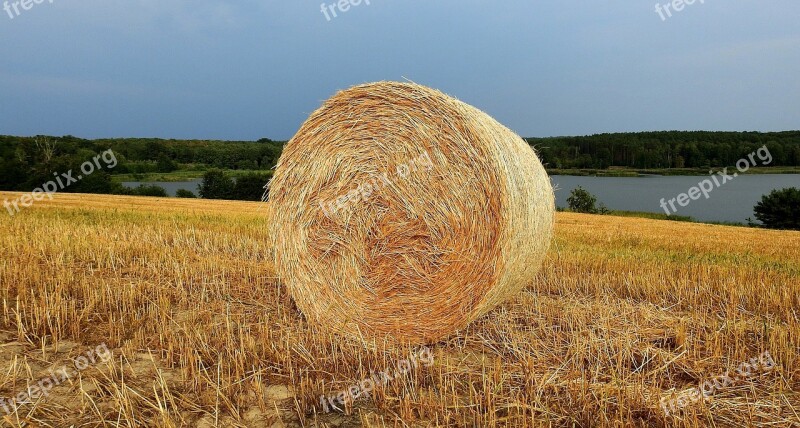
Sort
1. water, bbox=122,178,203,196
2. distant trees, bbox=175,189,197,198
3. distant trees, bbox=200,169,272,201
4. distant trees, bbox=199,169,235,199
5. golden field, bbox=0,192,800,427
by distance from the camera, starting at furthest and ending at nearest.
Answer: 1. distant trees, bbox=199,169,235,199
2. water, bbox=122,178,203,196
3. distant trees, bbox=200,169,272,201
4. distant trees, bbox=175,189,197,198
5. golden field, bbox=0,192,800,427

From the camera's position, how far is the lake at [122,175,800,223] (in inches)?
1311

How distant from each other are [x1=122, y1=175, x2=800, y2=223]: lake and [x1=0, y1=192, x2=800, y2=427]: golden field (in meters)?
23.1

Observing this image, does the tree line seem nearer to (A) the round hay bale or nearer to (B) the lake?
(B) the lake

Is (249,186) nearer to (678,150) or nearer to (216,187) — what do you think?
(216,187)

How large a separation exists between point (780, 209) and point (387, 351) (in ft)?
110

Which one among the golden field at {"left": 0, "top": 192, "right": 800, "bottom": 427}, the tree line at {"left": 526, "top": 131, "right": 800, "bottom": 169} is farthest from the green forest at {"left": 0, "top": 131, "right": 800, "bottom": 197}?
the golden field at {"left": 0, "top": 192, "right": 800, "bottom": 427}

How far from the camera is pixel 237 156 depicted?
5412cm

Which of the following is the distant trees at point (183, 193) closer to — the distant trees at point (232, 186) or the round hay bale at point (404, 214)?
the distant trees at point (232, 186)

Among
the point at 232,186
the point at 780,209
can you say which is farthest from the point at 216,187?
the point at 780,209

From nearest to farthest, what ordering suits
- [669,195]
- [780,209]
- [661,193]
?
1. [780,209]
2. [669,195]
3. [661,193]

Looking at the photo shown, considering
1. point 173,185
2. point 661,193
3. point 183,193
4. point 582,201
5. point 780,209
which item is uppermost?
point 173,185

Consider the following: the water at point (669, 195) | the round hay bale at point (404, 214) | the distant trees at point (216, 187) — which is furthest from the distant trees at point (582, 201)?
the round hay bale at point (404, 214)

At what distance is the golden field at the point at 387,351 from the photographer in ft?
10.9

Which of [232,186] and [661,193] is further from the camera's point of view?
[232,186]
